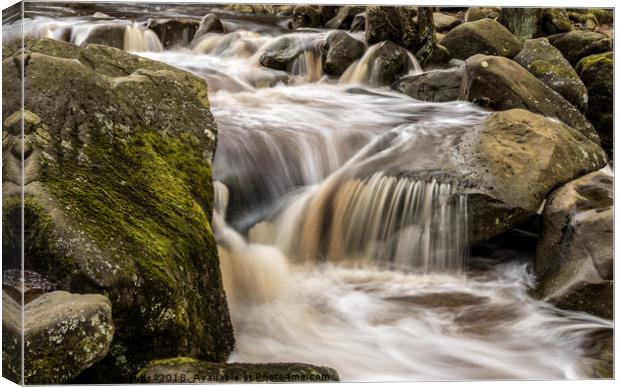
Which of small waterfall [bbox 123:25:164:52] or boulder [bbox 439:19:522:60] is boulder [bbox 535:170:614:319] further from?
small waterfall [bbox 123:25:164:52]

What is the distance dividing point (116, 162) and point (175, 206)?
1.26 feet

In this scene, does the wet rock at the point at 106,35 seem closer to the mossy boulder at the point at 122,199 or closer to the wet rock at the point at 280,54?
the mossy boulder at the point at 122,199

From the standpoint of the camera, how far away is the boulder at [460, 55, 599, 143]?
5852 millimetres

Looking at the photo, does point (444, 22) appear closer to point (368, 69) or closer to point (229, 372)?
point (368, 69)

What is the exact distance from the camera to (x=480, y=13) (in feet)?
16.4

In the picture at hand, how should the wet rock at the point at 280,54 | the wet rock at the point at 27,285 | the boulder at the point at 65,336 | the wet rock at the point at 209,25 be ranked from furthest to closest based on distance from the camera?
the wet rock at the point at 280,54
the wet rock at the point at 209,25
the wet rock at the point at 27,285
the boulder at the point at 65,336

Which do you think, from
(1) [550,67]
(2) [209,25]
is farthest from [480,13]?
(2) [209,25]

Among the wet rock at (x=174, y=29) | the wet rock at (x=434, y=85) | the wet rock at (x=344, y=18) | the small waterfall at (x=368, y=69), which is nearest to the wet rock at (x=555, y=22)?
the wet rock at (x=434, y=85)

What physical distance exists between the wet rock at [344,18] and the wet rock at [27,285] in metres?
2.53

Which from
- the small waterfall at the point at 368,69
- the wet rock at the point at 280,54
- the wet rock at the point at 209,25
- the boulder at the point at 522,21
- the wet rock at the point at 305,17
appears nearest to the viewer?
the wet rock at the point at 305,17

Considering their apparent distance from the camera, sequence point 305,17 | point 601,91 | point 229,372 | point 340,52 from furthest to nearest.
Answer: point 340,52
point 601,91
point 305,17
point 229,372

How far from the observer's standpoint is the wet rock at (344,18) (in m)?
4.89

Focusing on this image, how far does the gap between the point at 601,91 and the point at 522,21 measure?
757mm

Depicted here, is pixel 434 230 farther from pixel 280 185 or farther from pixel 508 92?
pixel 508 92
